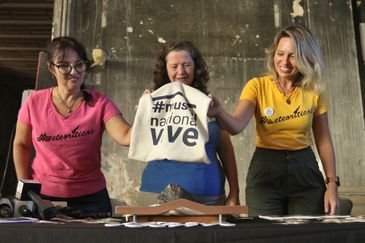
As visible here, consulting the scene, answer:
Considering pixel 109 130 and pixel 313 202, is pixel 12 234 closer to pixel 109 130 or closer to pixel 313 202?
pixel 109 130

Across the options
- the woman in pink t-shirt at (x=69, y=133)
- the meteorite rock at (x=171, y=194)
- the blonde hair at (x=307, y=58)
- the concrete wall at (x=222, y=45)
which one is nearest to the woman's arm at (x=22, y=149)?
the woman in pink t-shirt at (x=69, y=133)

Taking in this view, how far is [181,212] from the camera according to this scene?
37.3 inches

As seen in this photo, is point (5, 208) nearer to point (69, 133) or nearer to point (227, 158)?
Result: point (69, 133)

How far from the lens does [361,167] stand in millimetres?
3668

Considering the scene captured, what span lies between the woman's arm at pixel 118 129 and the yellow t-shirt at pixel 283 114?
0.43 m

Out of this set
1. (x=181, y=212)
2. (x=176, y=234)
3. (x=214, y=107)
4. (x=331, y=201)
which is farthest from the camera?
(x=331, y=201)

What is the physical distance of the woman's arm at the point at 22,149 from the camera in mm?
1558

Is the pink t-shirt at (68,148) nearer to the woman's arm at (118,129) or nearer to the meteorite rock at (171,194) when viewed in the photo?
the woman's arm at (118,129)

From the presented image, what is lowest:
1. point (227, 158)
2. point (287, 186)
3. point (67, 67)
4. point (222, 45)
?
point (287, 186)

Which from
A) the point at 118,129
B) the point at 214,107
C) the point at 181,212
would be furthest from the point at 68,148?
the point at 181,212

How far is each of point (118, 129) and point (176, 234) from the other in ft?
2.65

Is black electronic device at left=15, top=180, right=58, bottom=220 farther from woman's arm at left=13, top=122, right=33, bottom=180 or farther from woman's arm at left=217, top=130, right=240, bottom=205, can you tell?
woman's arm at left=217, top=130, right=240, bottom=205

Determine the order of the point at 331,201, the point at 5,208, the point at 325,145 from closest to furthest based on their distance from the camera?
the point at 5,208
the point at 331,201
the point at 325,145

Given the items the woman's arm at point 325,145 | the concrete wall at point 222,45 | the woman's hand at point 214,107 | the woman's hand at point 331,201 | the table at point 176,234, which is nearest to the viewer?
the table at point 176,234
